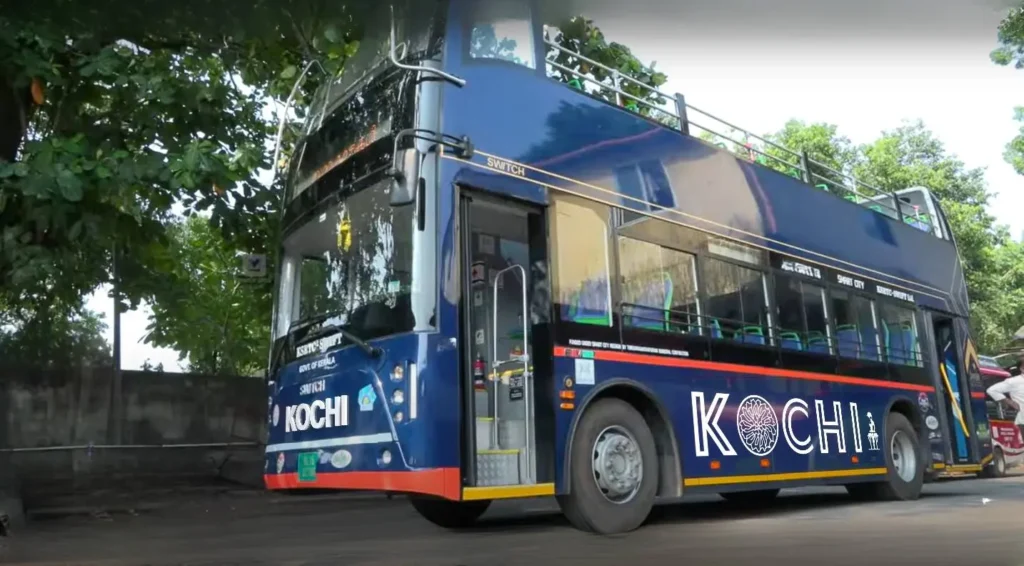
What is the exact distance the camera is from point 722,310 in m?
8.13

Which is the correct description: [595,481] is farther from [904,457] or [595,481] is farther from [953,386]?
[953,386]

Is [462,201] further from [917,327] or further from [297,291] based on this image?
[917,327]

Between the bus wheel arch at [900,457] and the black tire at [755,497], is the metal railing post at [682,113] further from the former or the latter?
the black tire at [755,497]

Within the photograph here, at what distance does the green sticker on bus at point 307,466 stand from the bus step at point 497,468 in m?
1.33

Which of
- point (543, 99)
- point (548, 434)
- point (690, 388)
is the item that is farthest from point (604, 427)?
point (543, 99)

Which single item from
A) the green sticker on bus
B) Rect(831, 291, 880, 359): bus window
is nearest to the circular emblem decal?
the green sticker on bus

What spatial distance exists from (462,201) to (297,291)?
187cm

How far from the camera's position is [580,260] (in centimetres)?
687

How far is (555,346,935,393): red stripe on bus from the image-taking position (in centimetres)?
686

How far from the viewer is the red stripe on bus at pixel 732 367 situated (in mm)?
6859

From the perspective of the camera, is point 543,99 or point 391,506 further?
point 391,506

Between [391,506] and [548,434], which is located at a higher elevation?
[548,434]

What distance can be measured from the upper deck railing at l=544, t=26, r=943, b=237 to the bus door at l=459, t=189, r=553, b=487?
5.09 feet

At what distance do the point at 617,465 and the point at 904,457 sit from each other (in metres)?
5.75
